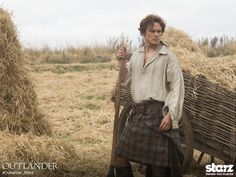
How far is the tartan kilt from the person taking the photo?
417 centimetres

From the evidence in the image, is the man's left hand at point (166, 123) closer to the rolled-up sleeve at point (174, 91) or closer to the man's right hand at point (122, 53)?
the rolled-up sleeve at point (174, 91)

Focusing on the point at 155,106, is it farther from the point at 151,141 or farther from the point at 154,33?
the point at 154,33

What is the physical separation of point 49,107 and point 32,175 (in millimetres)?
4429

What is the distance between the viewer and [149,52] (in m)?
4.23

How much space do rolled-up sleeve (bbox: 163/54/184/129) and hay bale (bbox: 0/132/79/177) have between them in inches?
67.5

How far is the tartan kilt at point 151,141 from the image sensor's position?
4172 mm

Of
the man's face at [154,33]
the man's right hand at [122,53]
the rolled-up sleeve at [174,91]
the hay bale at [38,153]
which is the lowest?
the hay bale at [38,153]

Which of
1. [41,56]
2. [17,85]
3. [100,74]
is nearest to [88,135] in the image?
[17,85]

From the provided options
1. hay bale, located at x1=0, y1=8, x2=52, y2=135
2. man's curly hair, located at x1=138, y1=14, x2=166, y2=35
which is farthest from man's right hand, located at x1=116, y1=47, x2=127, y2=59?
hay bale, located at x1=0, y1=8, x2=52, y2=135

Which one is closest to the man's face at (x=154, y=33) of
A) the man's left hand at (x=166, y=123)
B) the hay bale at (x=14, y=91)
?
the man's left hand at (x=166, y=123)

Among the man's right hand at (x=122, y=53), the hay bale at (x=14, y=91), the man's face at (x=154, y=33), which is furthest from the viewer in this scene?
the hay bale at (x=14, y=91)

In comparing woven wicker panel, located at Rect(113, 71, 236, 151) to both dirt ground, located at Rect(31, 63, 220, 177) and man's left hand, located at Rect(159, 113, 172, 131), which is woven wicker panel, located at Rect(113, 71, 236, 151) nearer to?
man's left hand, located at Rect(159, 113, 172, 131)

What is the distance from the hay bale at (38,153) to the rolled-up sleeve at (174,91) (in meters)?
1.71

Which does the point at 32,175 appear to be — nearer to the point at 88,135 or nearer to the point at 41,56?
the point at 88,135
